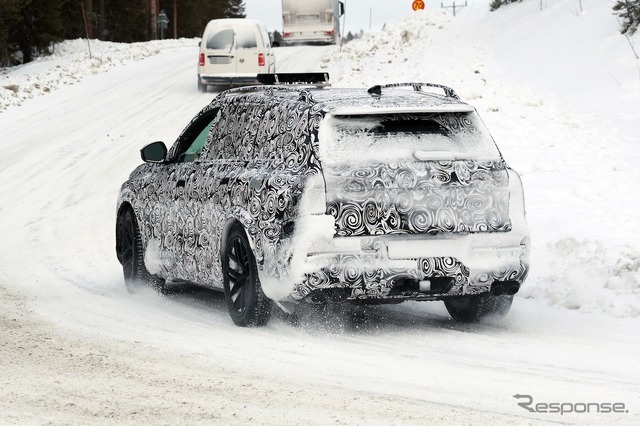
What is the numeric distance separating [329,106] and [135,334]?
2053mm

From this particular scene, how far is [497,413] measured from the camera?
594 cm

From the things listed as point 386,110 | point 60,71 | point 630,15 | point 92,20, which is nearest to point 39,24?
point 92,20

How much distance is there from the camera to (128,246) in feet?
36.9

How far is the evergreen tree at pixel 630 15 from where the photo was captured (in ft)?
79.7

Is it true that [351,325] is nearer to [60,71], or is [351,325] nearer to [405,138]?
[405,138]

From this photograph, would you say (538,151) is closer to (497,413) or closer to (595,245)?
(595,245)

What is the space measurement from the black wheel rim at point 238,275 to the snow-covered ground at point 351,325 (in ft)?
0.66

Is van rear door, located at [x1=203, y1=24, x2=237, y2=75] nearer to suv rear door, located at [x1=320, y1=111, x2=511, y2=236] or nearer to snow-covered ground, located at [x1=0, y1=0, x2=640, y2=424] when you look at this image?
snow-covered ground, located at [x1=0, y1=0, x2=640, y2=424]

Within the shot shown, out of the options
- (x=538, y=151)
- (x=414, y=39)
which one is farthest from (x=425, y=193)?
(x=414, y=39)

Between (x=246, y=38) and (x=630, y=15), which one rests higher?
(x=630, y=15)

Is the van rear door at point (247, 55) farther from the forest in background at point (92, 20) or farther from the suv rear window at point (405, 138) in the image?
the suv rear window at point (405, 138)

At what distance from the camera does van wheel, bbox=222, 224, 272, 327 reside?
8.60m

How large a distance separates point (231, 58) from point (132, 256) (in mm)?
20642

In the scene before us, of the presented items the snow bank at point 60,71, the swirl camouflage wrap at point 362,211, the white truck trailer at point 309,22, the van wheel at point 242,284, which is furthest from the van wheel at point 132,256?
the white truck trailer at point 309,22
